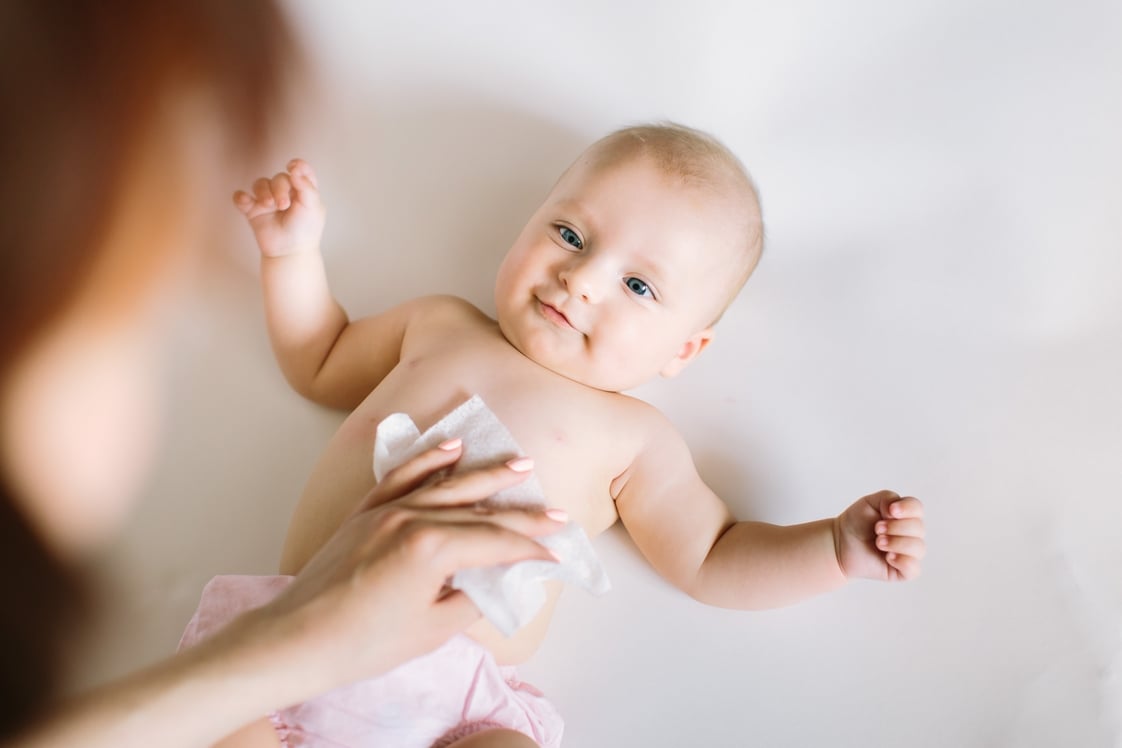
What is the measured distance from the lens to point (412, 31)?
159cm

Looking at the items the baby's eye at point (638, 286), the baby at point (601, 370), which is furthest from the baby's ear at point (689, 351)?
the baby's eye at point (638, 286)

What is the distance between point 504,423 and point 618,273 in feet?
0.84

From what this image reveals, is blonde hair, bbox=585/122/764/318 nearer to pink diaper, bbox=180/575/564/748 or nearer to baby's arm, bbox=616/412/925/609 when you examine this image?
baby's arm, bbox=616/412/925/609

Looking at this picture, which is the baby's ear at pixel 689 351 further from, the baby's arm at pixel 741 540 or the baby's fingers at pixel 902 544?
the baby's fingers at pixel 902 544

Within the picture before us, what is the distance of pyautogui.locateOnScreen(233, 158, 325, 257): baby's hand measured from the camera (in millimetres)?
1321

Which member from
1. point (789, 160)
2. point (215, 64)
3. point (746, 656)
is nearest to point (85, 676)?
point (746, 656)

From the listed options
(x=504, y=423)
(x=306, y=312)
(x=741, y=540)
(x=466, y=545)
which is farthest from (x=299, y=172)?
(x=741, y=540)

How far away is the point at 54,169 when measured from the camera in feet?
3.23

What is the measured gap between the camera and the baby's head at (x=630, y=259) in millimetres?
1203

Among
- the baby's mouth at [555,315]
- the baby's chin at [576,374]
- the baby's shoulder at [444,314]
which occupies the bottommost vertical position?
the baby's chin at [576,374]

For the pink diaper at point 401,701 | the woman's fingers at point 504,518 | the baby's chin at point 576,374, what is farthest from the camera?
the baby's chin at point 576,374

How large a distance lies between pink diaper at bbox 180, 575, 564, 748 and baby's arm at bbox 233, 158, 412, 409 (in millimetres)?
348

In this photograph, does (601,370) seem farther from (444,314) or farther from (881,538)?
(881,538)

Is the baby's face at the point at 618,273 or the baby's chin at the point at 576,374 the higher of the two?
the baby's face at the point at 618,273
